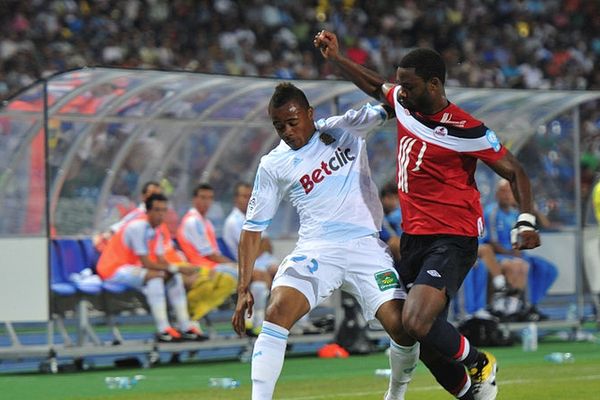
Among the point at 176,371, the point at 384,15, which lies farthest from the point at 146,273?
the point at 384,15

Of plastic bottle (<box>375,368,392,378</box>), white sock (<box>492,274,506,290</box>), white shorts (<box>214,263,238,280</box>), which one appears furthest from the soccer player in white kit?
white sock (<box>492,274,506,290</box>)

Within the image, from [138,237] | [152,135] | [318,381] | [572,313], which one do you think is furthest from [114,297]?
[572,313]

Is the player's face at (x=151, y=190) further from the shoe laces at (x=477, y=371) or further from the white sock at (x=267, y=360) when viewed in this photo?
the shoe laces at (x=477, y=371)

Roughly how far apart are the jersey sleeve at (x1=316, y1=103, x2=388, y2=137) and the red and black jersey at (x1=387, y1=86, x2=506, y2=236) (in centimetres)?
35

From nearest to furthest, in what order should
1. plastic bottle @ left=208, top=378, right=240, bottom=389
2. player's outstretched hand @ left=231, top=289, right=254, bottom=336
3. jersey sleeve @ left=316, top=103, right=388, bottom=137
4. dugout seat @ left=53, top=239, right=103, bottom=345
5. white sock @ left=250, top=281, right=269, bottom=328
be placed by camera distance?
1. player's outstretched hand @ left=231, top=289, right=254, bottom=336
2. jersey sleeve @ left=316, top=103, right=388, bottom=137
3. plastic bottle @ left=208, top=378, right=240, bottom=389
4. dugout seat @ left=53, top=239, right=103, bottom=345
5. white sock @ left=250, top=281, right=269, bottom=328

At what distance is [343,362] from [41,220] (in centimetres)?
344

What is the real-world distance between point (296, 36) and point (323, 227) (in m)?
22.4

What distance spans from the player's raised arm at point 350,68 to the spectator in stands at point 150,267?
Result: 5895 millimetres

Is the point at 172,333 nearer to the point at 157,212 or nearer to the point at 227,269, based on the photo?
the point at 227,269

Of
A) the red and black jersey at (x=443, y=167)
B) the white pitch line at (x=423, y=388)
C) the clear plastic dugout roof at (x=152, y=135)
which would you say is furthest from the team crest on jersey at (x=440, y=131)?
the clear plastic dugout roof at (x=152, y=135)

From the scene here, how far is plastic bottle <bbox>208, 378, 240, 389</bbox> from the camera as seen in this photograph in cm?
1178

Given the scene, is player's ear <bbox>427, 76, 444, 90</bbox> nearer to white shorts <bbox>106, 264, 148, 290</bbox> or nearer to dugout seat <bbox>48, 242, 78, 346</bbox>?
dugout seat <bbox>48, 242, 78, 346</bbox>

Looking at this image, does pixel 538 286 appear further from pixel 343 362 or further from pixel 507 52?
pixel 507 52

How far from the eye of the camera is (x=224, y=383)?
38.9 ft
